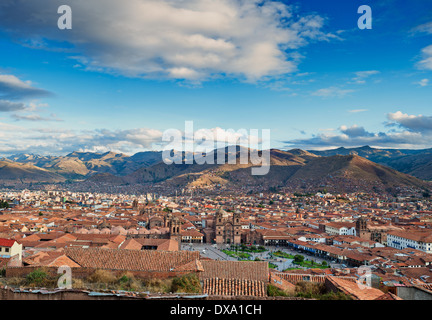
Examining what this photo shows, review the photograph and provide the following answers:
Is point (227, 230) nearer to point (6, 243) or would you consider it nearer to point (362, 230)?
point (362, 230)

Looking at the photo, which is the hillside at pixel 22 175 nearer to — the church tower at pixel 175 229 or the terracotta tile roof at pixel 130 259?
the church tower at pixel 175 229

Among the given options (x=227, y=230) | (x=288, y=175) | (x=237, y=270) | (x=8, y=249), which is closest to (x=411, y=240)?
(x=227, y=230)

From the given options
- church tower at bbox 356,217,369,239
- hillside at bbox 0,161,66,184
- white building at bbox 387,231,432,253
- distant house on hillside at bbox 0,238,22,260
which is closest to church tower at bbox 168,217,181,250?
distant house on hillside at bbox 0,238,22,260

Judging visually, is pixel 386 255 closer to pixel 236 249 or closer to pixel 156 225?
pixel 236 249

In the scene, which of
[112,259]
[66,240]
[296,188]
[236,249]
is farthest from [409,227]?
[296,188]
